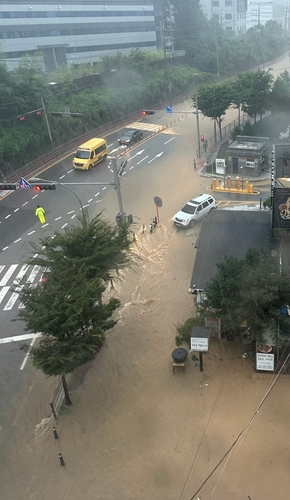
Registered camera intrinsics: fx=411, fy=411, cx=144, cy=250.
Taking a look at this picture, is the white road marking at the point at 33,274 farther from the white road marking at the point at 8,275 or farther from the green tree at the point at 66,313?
the green tree at the point at 66,313

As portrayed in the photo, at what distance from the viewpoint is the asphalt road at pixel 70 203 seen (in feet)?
52.1

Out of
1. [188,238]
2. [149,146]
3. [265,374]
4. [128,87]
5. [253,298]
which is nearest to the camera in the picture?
[253,298]

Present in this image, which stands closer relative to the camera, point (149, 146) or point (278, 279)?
point (278, 279)

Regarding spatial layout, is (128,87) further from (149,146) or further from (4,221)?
(4,221)

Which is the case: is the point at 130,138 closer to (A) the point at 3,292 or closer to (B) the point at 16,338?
(A) the point at 3,292

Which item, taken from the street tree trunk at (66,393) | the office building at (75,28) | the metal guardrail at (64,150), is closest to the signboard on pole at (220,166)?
the metal guardrail at (64,150)

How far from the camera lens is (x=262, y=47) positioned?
87.4 metres

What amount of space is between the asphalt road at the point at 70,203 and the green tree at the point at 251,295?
7.36 m

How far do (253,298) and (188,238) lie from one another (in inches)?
401

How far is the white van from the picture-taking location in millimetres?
23703

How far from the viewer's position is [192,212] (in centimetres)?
2398

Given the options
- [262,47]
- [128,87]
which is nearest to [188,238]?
[128,87]

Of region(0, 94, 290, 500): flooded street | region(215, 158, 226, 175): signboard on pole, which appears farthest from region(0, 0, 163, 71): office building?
region(0, 94, 290, 500): flooded street

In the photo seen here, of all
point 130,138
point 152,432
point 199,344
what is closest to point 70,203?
point 130,138
